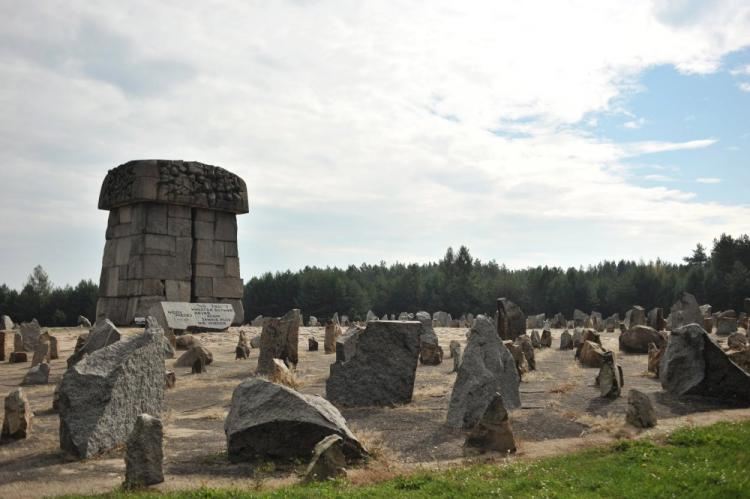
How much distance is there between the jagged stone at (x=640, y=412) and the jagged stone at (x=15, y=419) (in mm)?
6702

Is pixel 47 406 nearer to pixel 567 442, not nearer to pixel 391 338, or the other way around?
pixel 391 338

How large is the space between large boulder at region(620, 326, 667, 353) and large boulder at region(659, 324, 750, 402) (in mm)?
5965

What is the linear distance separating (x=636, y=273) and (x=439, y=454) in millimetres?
52605

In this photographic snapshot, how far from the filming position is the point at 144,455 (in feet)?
19.8

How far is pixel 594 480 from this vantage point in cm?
652

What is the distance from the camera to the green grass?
5.96m

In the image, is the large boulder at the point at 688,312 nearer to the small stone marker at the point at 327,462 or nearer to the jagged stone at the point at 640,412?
the jagged stone at the point at 640,412

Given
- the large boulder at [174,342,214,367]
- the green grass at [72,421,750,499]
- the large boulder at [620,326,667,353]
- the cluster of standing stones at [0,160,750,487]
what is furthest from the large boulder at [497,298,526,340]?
the green grass at [72,421,750,499]

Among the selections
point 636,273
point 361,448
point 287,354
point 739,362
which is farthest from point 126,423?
point 636,273

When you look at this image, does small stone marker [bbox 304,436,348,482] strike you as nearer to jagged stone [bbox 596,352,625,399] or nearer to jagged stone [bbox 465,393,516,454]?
jagged stone [bbox 465,393,516,454]

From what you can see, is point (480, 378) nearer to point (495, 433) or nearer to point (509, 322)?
point (495, 433)

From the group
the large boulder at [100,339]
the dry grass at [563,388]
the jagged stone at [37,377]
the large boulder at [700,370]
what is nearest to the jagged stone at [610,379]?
the dry grass at [563,388]

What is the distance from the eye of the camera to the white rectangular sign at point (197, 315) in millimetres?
19531

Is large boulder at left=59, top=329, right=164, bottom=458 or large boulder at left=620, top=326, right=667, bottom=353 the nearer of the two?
large boulder at left=59, top=329, right=164, bottom=458
